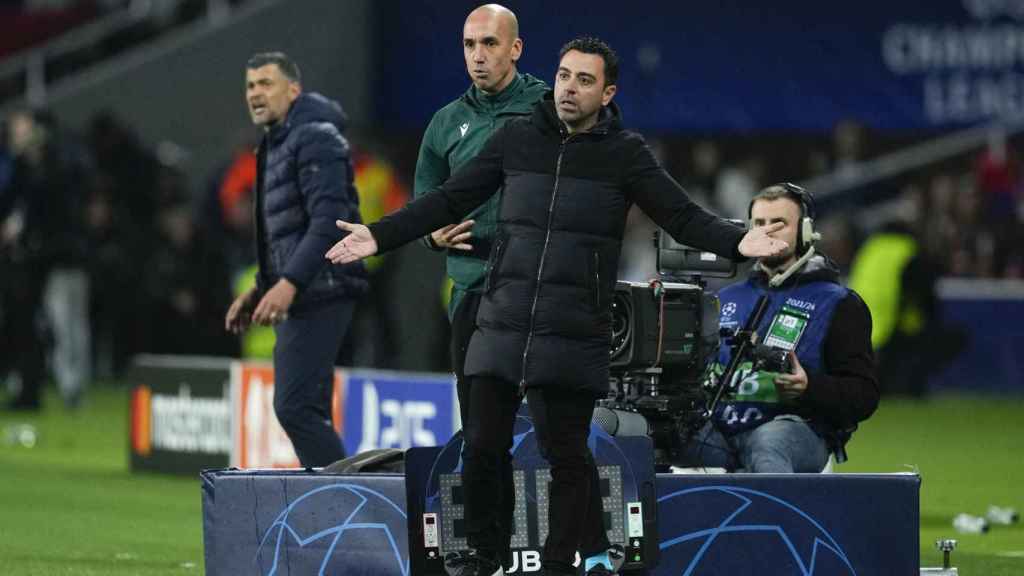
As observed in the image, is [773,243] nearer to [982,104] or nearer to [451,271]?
[451,271]

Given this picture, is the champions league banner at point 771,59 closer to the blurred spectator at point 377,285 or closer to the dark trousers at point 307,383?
the blurred spectator at point 377,285

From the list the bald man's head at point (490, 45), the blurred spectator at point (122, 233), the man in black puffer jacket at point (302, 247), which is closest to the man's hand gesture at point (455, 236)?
the bald man's head at point (490, 45)

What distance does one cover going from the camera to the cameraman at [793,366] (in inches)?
315

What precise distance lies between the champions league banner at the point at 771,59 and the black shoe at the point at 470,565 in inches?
559

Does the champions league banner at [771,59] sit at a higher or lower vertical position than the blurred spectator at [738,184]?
higher

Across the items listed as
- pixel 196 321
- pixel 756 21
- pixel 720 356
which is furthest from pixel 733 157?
pixel 720 356

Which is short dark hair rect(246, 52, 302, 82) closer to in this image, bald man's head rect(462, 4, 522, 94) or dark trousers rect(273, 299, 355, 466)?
dark trousers rect(273, 299, 355, 466)

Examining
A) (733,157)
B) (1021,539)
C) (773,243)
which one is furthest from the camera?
(733,157)

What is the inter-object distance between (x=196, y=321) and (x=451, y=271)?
12.1 meters

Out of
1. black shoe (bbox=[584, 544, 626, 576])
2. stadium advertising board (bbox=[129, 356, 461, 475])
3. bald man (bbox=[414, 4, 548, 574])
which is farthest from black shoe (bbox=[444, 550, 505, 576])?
stadium advertising board (bbox=[129, 356, 461, 475])

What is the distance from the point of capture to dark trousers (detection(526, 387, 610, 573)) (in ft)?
22.6

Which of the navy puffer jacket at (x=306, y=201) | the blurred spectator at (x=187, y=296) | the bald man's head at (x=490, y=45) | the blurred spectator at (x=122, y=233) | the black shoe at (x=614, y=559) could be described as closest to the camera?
the black shoe at (x=614, y=559)

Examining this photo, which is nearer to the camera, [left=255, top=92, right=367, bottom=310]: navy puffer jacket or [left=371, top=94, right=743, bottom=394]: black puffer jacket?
[left=371, top=94, right=743, bottom=394]: black puffer jacket

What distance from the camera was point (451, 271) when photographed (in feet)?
25.0
